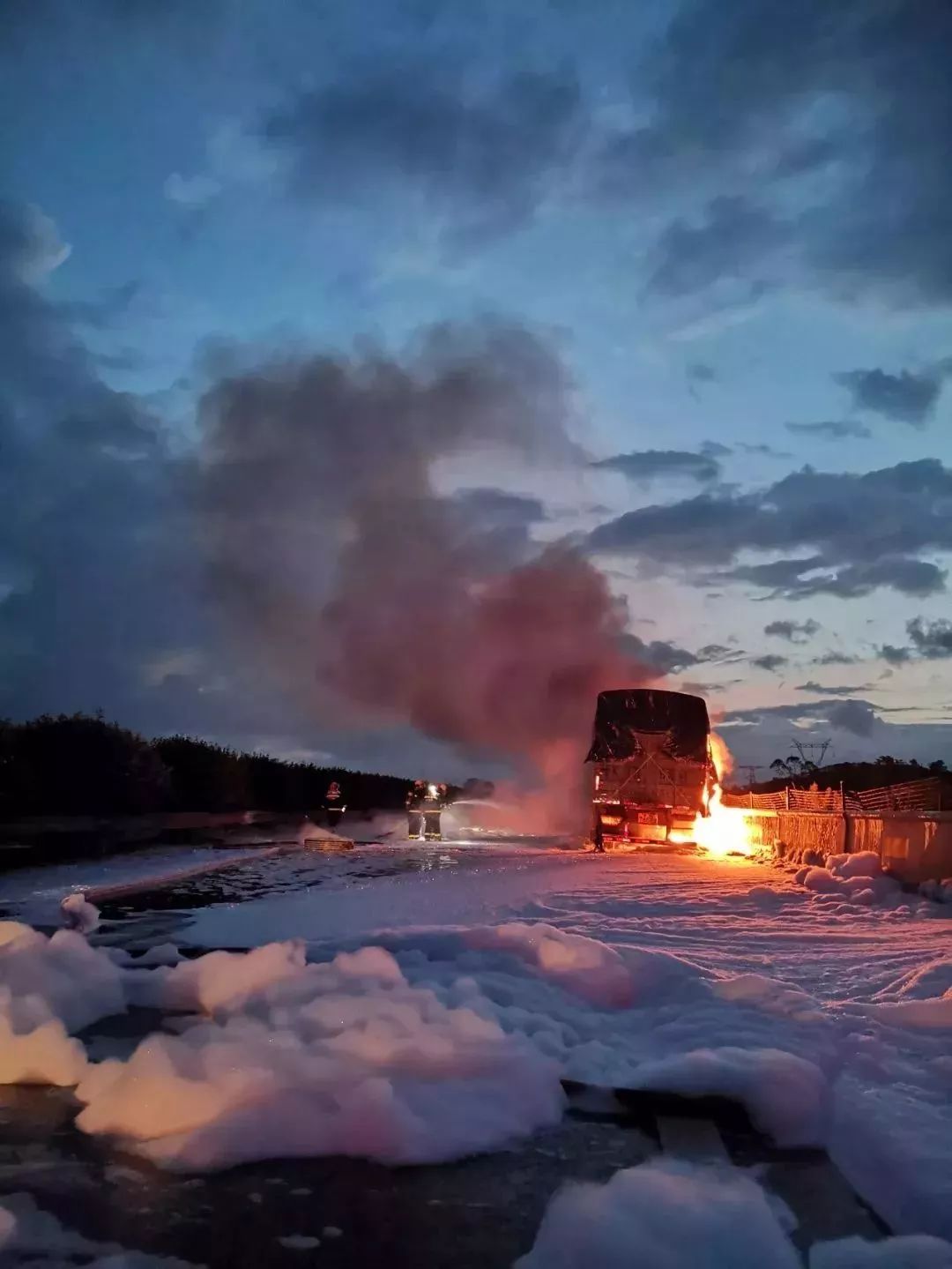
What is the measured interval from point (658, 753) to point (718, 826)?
4.03 meters

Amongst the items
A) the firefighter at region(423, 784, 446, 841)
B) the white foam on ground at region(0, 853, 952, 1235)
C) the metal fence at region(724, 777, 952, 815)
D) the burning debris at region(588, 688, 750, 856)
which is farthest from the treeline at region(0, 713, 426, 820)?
the white foam on ground at region(0, 853, 952, 1235)

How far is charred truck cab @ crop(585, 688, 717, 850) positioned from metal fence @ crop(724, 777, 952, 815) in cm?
402

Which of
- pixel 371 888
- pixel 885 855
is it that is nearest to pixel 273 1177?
pixel 371 888

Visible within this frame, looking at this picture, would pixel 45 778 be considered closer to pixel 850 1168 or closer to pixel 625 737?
pixel 625 737

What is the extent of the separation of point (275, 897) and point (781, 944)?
263 inches

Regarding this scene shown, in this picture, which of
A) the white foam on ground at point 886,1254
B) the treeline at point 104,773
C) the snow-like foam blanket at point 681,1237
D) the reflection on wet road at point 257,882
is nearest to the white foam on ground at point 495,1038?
the white foam on ground at point 886,1254

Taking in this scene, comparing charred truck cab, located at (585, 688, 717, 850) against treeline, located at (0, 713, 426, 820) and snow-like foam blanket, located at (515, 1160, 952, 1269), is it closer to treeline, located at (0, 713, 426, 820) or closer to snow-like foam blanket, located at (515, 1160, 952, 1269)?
treeline, located at (0, 713, 426, 820)

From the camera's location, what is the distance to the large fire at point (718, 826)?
33.2m

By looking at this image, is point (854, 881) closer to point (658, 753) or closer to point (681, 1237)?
point (681, 1237)

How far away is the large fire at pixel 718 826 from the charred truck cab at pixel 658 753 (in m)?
0.63

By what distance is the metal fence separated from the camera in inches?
636

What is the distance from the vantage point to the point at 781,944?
11102mm

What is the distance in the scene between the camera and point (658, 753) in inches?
1308

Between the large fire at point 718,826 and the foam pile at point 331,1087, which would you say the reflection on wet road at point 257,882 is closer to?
the foam pile at point 331,1087
